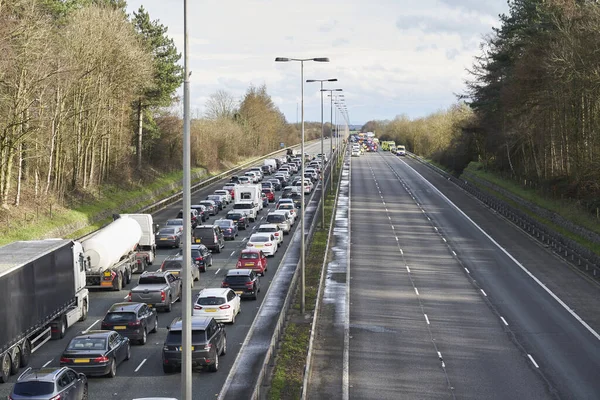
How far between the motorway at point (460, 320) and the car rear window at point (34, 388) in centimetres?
745

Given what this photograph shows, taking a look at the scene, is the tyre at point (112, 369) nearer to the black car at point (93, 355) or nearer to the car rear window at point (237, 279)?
the black car at point (93, 355)

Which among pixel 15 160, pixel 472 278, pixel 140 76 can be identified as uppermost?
pixel 140 76

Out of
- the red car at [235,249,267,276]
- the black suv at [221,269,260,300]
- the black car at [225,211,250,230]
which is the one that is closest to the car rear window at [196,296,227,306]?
the black suv at [221,269,260,300]

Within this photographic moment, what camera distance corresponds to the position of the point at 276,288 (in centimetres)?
4019

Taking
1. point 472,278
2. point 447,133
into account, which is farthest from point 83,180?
point 447,133

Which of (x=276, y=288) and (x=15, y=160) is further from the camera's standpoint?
(x=15, y=160)

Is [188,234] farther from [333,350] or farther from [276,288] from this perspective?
[276,288]

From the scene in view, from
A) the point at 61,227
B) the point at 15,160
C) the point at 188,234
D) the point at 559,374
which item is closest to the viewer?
the point at 188,234

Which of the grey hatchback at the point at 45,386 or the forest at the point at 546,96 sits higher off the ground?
the forest at the point at 546,96

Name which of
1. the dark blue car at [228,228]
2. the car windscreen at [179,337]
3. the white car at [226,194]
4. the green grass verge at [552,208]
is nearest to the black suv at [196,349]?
the car windscreen at [179,337]

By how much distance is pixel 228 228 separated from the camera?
185ft

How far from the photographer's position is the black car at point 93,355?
24984 millimetres

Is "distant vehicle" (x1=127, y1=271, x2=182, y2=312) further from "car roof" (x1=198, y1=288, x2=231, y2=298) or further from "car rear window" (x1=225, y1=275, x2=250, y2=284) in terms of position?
"car roof" (x1=198, y1=288, x2=231, y2=298)

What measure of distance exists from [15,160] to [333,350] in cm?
3579
